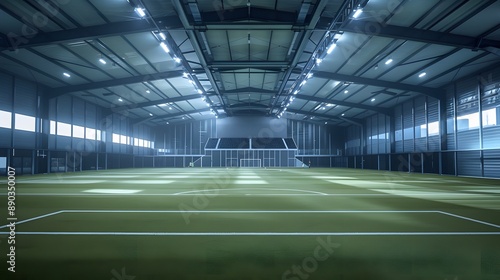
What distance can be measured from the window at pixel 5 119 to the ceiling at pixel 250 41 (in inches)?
150

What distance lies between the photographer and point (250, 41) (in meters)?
23.8

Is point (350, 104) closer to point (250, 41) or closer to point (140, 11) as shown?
point (250, 41)

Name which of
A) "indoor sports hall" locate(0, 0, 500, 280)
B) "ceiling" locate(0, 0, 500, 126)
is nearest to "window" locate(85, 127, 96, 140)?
"indoor sports hall" locate(0, 0, 500, 280)

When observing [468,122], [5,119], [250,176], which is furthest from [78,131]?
[468,122]

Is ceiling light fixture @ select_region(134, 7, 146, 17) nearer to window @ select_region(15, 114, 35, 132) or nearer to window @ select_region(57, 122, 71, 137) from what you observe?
window @ select_region(15, 114, 35, 132)

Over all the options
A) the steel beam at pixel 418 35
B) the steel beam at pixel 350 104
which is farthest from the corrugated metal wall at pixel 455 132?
the steel beam at pixel 418 35

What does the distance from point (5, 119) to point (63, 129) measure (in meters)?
8.35

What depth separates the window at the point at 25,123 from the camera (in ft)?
86.4

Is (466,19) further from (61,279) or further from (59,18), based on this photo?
(59,18)

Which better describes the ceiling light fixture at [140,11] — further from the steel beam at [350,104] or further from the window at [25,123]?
the steel beam at [350,104]

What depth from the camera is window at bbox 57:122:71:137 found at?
32.5 metres

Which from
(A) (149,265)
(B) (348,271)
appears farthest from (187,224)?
(B) (348,271)

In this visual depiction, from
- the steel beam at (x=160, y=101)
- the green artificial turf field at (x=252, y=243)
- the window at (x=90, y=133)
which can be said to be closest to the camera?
the green artificial turf field at (x=252, y=243)

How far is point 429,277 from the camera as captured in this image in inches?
147
